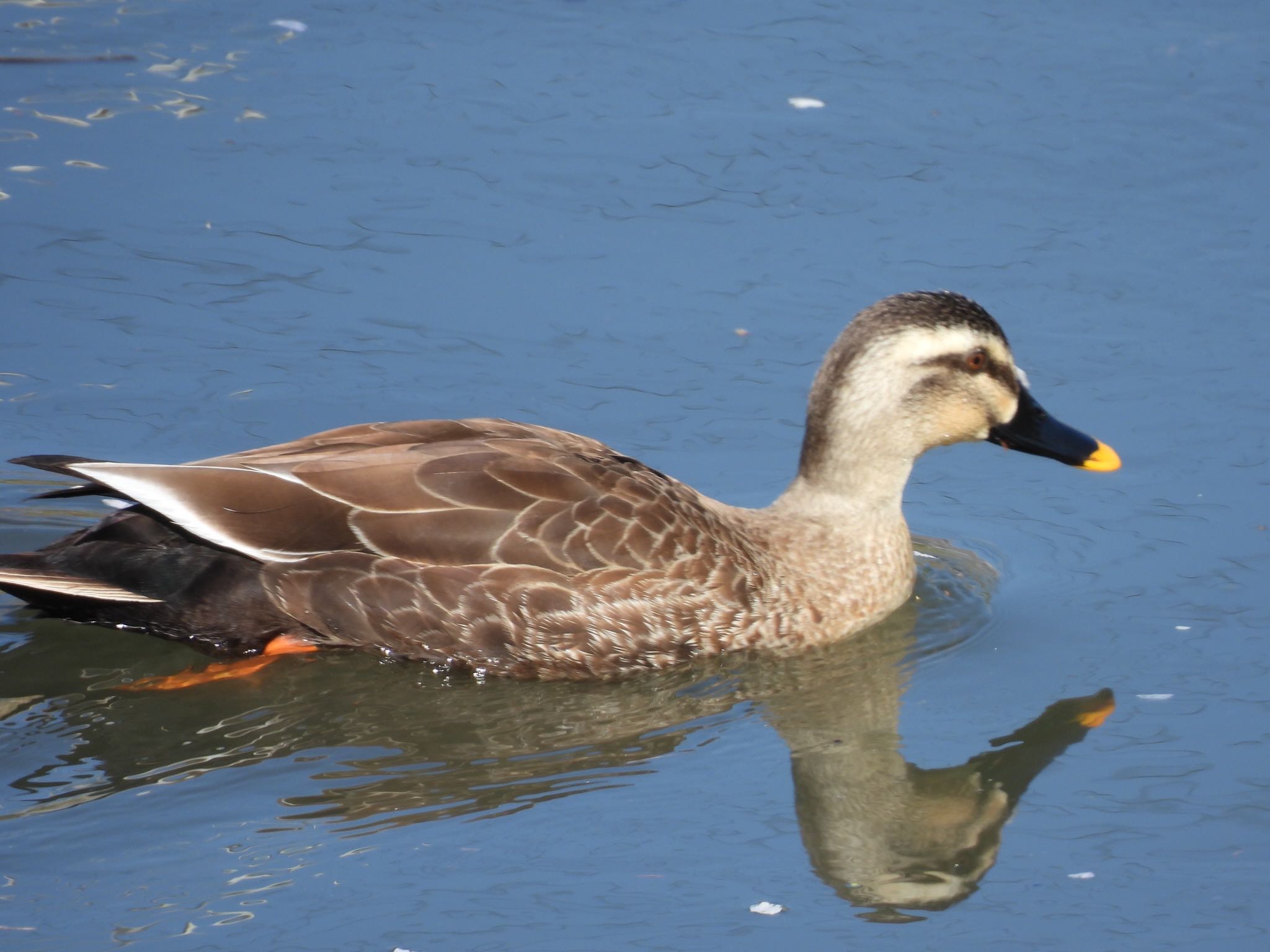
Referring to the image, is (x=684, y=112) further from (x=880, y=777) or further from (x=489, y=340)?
(x=880, y=777)

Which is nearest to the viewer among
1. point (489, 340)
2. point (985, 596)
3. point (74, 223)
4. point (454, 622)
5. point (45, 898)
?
point (45, 898)

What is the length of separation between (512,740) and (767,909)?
1.41m

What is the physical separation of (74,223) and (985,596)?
210 inches

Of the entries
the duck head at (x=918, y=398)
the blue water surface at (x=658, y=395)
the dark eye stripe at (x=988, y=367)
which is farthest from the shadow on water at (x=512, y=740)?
the dark eye stripe at (x=988, y=367)

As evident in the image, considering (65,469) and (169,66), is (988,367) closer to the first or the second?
(65,469)

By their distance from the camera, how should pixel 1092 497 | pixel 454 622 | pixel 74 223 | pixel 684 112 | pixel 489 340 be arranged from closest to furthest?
pixel 454 622, pixel 1092 497, pixel 489 340, pixel 74 223, pixel 684 112

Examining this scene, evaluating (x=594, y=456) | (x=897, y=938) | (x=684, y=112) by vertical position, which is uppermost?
(x=684, y=112)

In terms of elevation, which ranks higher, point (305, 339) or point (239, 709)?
point (305, 339)

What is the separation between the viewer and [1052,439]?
747cm

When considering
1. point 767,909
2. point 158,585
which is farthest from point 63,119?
point 767,909

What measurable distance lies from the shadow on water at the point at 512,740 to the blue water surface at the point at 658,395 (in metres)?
0.02

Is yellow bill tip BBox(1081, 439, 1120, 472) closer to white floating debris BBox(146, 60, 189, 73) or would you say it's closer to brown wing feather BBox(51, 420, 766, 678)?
brown wing feather BBox(51, 420, 766, 678)

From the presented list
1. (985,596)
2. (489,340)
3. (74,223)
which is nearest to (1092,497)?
(985,596)

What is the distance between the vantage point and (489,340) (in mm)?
8969
